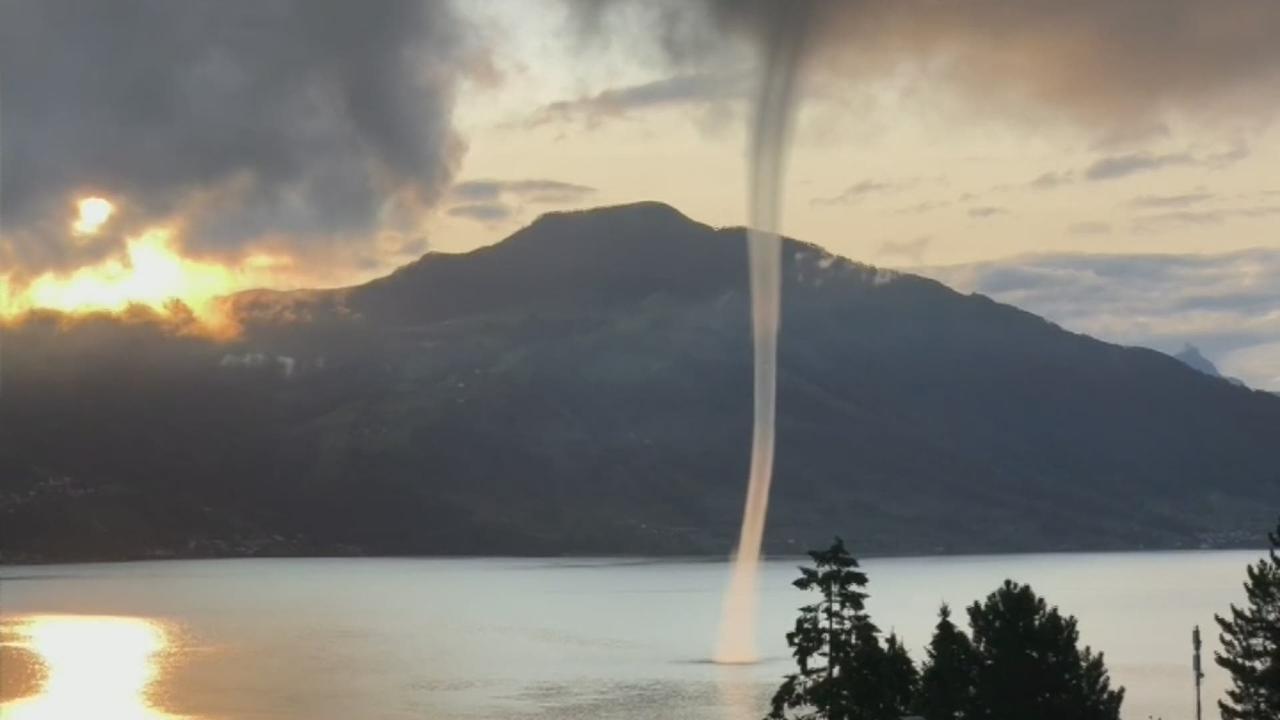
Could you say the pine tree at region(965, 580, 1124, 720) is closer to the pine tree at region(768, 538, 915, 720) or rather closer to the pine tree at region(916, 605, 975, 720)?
the pine tree at region(916, 605, 975, 720)

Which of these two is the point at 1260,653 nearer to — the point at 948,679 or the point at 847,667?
the point at 948,679

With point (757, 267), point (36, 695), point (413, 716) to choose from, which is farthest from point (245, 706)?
point (757, 267)

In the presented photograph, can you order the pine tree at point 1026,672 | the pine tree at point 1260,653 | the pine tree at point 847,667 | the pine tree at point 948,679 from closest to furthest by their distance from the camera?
the pine tree at point 847,667
the pine tree at point 1026,672
the pine tree at point 1260,653
the pine tree at point 948,679

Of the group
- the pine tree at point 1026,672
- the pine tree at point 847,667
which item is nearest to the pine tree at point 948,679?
the pine tree at point 1026,672

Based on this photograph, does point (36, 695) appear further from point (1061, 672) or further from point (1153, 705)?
point (1061, 672)

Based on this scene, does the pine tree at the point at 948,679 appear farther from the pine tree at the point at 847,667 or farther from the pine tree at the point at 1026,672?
the pine tree at the point at 847,667

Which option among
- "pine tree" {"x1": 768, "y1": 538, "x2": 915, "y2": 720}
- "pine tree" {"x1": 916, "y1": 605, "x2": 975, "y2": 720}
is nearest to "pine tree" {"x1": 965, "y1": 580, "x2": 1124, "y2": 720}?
"pine tree" {"x1": 916, "y1": 605, "x2": 975, "y2": 720}
